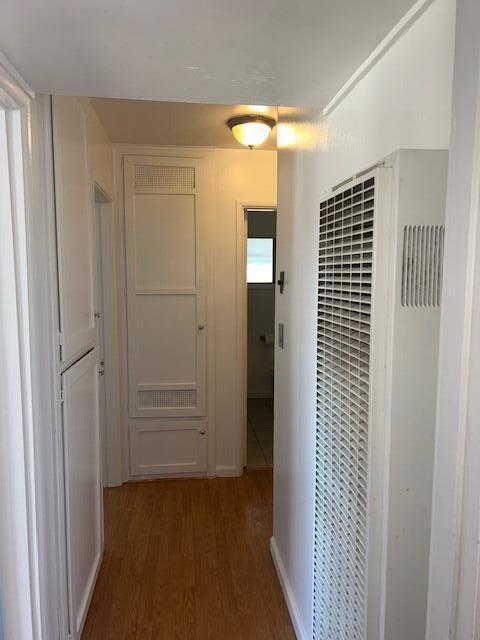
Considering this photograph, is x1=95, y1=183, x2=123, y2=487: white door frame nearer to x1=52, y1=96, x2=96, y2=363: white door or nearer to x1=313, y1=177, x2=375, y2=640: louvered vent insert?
x1=52, y1=96, x2=96, y2=363: white door

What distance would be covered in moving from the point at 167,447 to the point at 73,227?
6.72 ft

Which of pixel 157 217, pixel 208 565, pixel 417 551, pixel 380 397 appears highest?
pixel 157 217

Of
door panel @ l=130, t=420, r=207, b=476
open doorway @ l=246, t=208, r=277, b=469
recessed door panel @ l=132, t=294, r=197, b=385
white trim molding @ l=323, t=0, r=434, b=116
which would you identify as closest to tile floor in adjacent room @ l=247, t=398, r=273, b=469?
open doorway @ l=246, t=208, r=277, b=469

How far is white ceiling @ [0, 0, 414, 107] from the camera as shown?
840 mm

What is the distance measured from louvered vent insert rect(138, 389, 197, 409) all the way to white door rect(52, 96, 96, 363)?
3.91ft

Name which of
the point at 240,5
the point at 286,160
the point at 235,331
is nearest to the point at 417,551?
the point at 240,5

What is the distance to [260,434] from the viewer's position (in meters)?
4.18

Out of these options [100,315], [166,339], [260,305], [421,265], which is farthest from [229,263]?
[421,265]

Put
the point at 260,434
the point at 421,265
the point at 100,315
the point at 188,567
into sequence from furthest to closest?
1. the point at 260,434
2. the point at 100,315
3. the point at 188,567
4. the point at 421,265

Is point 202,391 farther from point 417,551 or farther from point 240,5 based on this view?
point 240,5

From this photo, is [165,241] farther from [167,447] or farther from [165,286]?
[167,447]

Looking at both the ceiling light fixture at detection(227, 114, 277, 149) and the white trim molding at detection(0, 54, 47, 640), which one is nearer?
the white trim molding at detection(0, 54, 47, 640)

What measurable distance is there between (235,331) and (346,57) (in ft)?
7.62

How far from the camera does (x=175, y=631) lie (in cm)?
186
